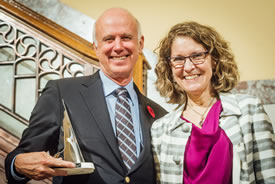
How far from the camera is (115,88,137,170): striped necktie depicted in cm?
165

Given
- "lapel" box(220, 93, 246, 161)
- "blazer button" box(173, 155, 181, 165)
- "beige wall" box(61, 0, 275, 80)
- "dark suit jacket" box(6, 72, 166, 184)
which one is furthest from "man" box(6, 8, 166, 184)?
"beige wall" box(61, 0, 275, 80)

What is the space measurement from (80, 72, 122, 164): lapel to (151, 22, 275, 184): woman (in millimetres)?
344

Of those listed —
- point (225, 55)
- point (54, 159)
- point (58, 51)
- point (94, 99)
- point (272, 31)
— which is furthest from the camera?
point (272, 31)

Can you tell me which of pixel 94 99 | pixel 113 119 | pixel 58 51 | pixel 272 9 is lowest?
pixel 113 119

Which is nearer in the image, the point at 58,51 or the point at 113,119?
the point at 113,119

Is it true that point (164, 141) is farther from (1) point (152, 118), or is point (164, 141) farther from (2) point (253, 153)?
(2) point (253, 153)

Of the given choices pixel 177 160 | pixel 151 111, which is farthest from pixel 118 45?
pixel 177 160

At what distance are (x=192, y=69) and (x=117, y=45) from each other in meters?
0.47

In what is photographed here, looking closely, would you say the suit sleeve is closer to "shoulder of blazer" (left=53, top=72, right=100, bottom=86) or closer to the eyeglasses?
"shoulder of blazer" (left=53, top=72, right=100, bottom=86)

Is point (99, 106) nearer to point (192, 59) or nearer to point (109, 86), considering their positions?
point (109, 86)

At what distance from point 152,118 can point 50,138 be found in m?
0.67

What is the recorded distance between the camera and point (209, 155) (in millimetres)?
1595

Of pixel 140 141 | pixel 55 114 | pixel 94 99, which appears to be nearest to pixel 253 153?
pixel 140 141

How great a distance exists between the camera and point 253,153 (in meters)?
1.58
